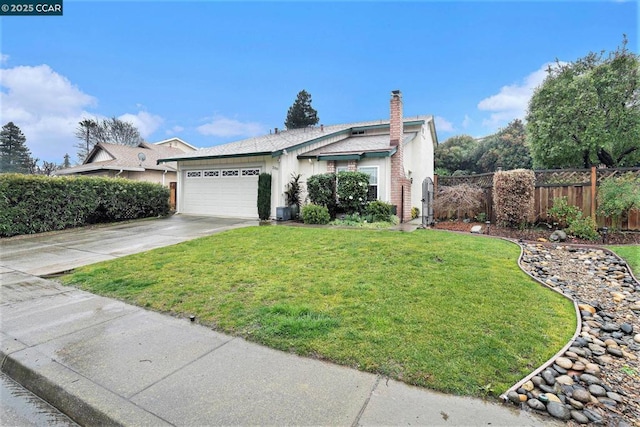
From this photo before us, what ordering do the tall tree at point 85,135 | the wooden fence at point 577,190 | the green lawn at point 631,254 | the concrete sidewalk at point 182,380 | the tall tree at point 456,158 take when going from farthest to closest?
the tall tree at point 85,135 → the tall tree at point 456,158 → the wooden fence at point 577,190 → the green lawn at point 631,254 → the concrete sidewalk at point 182,380

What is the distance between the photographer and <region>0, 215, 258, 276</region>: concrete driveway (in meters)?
6.66

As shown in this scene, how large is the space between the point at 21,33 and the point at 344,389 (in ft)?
37.2

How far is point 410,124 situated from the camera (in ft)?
54.7

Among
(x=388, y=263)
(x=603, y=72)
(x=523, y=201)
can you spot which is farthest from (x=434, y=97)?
(x=388, y=263)

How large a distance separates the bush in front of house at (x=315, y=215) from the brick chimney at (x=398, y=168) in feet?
9.31

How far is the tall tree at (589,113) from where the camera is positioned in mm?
17531

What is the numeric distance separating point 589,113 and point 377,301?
73.3 ft

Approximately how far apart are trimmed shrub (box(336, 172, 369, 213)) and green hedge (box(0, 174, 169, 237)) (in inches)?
380

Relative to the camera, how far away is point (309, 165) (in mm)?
13820

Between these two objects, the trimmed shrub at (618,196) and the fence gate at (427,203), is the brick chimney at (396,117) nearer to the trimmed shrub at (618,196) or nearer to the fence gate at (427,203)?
the fence gate at (427,203)

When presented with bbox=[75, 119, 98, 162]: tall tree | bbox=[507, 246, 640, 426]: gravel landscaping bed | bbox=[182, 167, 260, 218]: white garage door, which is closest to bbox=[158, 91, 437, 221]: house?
bbox=[182, 167, 260, 218]: white garage door

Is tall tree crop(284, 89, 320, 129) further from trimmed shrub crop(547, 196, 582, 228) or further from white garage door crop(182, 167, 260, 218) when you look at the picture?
trimmed shrub crop(547, 196, 582, 228)

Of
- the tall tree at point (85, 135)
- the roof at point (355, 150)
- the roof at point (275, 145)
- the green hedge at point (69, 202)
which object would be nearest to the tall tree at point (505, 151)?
the roof at point (275, 145)

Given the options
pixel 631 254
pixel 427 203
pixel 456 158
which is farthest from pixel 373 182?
pixel 456 158
